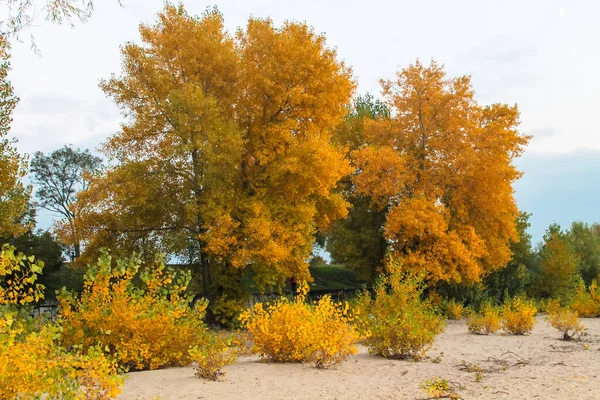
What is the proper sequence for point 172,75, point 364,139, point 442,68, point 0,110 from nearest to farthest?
point 0,110 → point 172,75 → point 442,68 → point 364,139

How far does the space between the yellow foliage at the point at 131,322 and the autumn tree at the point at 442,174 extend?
14899mm

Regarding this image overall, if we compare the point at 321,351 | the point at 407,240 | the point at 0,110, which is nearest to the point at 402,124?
the point at 407,240

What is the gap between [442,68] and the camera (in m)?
26.3

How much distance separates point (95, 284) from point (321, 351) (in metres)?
4.20

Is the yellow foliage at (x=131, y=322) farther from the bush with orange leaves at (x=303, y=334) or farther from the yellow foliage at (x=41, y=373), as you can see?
the yellow foliage at (x=41, y=373)

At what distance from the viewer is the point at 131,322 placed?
950 cm

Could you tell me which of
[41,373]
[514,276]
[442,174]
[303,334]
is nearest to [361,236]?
[442,174]

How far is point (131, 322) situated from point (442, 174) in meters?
19.0

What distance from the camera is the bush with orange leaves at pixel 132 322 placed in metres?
9.54

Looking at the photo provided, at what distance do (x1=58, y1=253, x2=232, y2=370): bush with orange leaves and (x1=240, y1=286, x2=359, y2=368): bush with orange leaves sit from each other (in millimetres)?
1069

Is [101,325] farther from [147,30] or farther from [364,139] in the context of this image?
[364,139]

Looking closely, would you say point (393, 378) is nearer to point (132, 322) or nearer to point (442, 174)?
point (132, 322)

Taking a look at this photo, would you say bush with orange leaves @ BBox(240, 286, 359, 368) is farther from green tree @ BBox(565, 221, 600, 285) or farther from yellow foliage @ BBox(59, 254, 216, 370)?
green tree @ BBox(565, 221, 600, 285)

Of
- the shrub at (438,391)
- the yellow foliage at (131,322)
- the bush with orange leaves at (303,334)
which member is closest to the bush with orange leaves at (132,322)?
the yellow foliage at (131,322)
